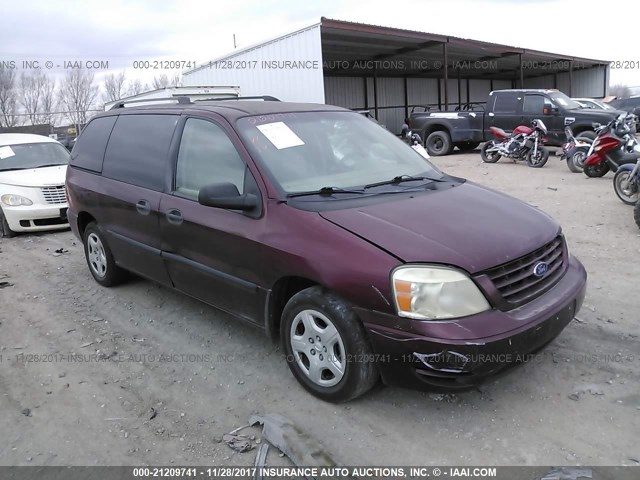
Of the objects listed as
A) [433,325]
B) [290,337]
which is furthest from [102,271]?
[433,325]

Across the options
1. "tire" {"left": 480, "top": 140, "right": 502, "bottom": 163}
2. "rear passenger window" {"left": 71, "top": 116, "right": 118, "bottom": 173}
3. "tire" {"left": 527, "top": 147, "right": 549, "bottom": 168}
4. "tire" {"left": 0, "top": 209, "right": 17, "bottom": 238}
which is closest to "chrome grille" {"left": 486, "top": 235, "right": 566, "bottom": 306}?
"rear passenger window" {"left": 71, "top": 116, "right": 118, "bottom": 173}

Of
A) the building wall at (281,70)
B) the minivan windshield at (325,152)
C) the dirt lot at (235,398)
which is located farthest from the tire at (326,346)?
the building wall at (281,70)

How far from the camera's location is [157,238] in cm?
407

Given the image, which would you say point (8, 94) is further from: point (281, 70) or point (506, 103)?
point (506, 103)

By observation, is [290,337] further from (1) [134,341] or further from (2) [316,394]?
(1) [134,341]

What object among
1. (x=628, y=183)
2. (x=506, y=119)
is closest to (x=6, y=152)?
(x=628, y=183)

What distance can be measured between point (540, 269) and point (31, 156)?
28.4ft

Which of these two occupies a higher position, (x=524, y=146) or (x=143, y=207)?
(x=143, y=207)

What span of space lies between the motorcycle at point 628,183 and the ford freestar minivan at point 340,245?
4.62 metres

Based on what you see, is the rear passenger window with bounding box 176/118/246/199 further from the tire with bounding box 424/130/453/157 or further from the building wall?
the tire with bounding box 424/130/453/157

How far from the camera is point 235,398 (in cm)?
324

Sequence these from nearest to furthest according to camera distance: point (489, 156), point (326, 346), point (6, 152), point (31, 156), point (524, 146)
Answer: point (326, 346)
point (6, 152)
point (31, 156)
point (524, 146)
point (489, 156)

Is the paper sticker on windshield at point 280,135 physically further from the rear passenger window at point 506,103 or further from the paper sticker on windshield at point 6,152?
the rear passenger window at point 506,103

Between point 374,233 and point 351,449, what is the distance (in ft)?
3.69
